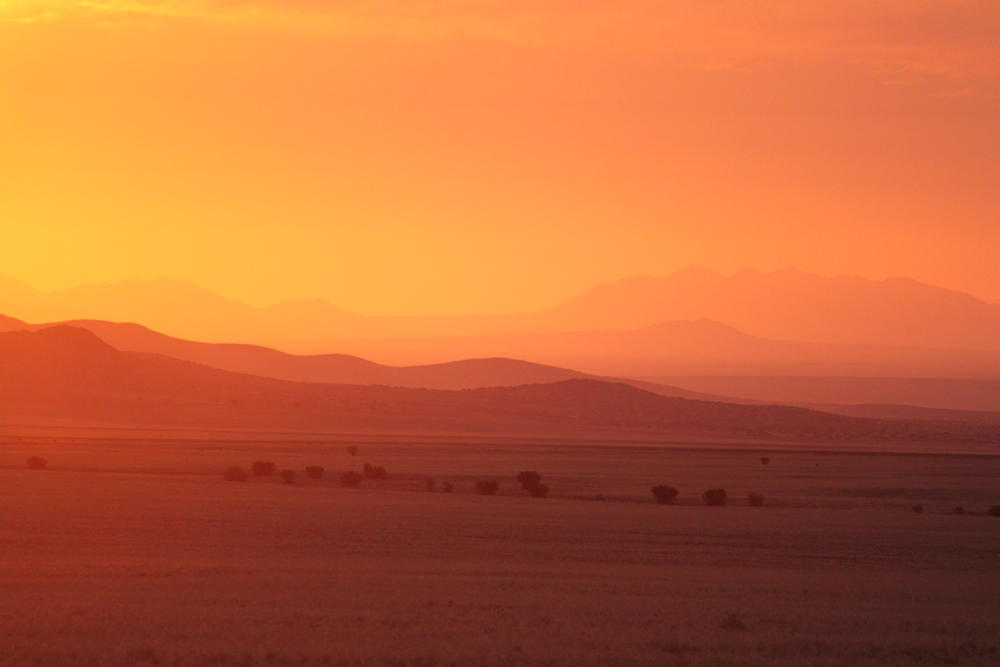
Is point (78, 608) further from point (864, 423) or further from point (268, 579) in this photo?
point (864, 423)

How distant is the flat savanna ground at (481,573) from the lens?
1440 centimetres

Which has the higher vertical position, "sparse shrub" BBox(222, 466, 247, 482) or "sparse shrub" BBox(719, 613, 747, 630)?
"sparse shrub" BBox(222, 466, 247, 482)

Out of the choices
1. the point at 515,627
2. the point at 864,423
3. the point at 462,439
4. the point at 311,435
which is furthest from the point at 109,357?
the point at 515,627

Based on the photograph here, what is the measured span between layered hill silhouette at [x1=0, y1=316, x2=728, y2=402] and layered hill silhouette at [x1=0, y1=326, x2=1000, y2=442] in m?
60.6

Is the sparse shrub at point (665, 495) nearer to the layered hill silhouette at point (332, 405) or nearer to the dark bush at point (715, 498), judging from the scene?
the dark bush at point (715, 498)

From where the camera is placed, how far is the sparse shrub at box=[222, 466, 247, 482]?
41.4 meters

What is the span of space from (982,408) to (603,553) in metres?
171

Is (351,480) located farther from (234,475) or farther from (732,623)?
(732,623)

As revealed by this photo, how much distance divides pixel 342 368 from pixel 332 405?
9056 cm

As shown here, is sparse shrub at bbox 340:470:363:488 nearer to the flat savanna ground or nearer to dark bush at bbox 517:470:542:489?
the flat savanna ground

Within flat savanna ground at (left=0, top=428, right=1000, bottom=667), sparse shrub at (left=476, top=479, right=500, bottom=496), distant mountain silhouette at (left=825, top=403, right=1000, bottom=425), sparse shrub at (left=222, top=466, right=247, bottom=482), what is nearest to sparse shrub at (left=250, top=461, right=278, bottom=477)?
sparse shrub at (left=222, top=466, right=247, bottom=482)

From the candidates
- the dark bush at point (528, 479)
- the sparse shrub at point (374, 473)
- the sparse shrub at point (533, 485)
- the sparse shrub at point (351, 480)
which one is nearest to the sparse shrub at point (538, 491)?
the sparse shrub at point (533, 485)

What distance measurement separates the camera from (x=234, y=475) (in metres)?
41.8

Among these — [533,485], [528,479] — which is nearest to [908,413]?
[528,479]
